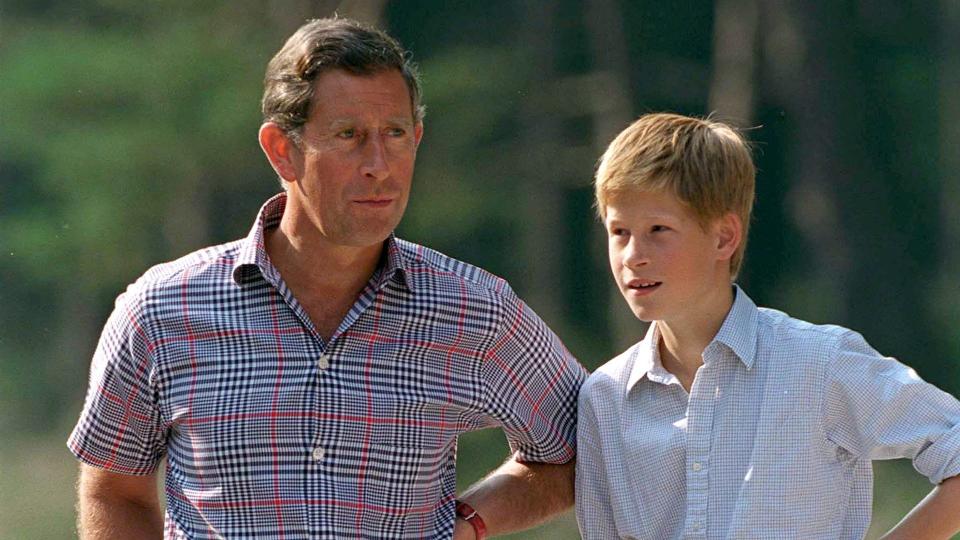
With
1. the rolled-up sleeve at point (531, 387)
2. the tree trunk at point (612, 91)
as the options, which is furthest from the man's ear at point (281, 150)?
the tree trunk at point (612, 91)

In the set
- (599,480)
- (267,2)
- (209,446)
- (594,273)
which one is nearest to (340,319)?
(209,446)

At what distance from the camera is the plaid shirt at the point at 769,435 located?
6.31 feet

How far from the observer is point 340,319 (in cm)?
211

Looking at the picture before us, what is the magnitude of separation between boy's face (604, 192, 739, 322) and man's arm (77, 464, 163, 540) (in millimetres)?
878

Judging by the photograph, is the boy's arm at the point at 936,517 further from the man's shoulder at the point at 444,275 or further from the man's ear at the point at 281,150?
the man's ear at the point at 281,150

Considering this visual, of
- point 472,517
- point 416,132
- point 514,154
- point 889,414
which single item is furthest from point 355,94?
point 514,154

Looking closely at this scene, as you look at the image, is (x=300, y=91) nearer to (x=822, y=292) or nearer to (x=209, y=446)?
(x=209, y=446)

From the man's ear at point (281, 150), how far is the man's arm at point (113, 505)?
56 cm

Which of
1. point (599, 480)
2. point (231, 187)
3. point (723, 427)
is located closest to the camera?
point (723, 427)

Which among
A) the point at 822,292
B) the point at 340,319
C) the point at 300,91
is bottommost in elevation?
the point at 822,292

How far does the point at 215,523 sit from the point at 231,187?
1871 millimetres

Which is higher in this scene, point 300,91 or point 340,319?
point 300,91

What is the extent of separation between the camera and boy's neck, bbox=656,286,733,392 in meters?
2.08

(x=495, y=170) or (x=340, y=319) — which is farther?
(x=495, y=170)
